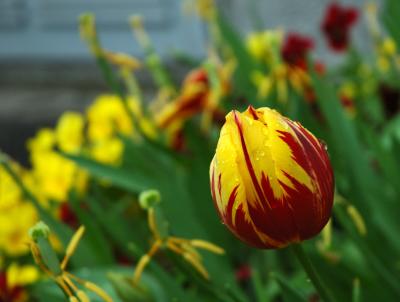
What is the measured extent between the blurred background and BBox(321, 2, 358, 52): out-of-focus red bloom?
2557 millimetres

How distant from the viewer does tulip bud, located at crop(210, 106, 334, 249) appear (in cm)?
50

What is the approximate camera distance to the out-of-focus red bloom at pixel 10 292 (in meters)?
1.02

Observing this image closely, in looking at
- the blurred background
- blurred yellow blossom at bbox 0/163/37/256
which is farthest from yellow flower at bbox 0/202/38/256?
the blurred background

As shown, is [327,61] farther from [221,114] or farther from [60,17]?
[221,114]

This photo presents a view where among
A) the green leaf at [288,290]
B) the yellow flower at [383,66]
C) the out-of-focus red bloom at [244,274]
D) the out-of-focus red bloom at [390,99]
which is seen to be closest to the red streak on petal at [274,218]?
the green leaf at [288,290]

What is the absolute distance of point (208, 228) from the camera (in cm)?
126

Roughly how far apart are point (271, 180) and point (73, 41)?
5.32m

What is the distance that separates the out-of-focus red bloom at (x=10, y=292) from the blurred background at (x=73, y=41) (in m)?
3.03

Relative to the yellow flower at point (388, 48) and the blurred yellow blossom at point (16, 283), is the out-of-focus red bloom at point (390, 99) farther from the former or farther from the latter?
the blurred yellow blossom at point (16, 283)

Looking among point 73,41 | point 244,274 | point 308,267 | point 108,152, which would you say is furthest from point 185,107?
point 73,41

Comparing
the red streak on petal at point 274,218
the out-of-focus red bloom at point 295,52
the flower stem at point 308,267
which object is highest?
the red streak on petal at point 274,218

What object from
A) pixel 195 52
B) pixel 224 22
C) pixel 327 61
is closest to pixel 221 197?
pixel 224 22

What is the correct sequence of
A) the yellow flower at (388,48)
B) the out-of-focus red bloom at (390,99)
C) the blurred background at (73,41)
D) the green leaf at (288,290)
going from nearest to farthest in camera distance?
the green leaf at (288,290) → the yellow flower at (388,48) → the out-of-focus red bloom at (390,99) → the blurred background at (73,41)

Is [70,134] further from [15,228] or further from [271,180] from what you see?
[271,180]
